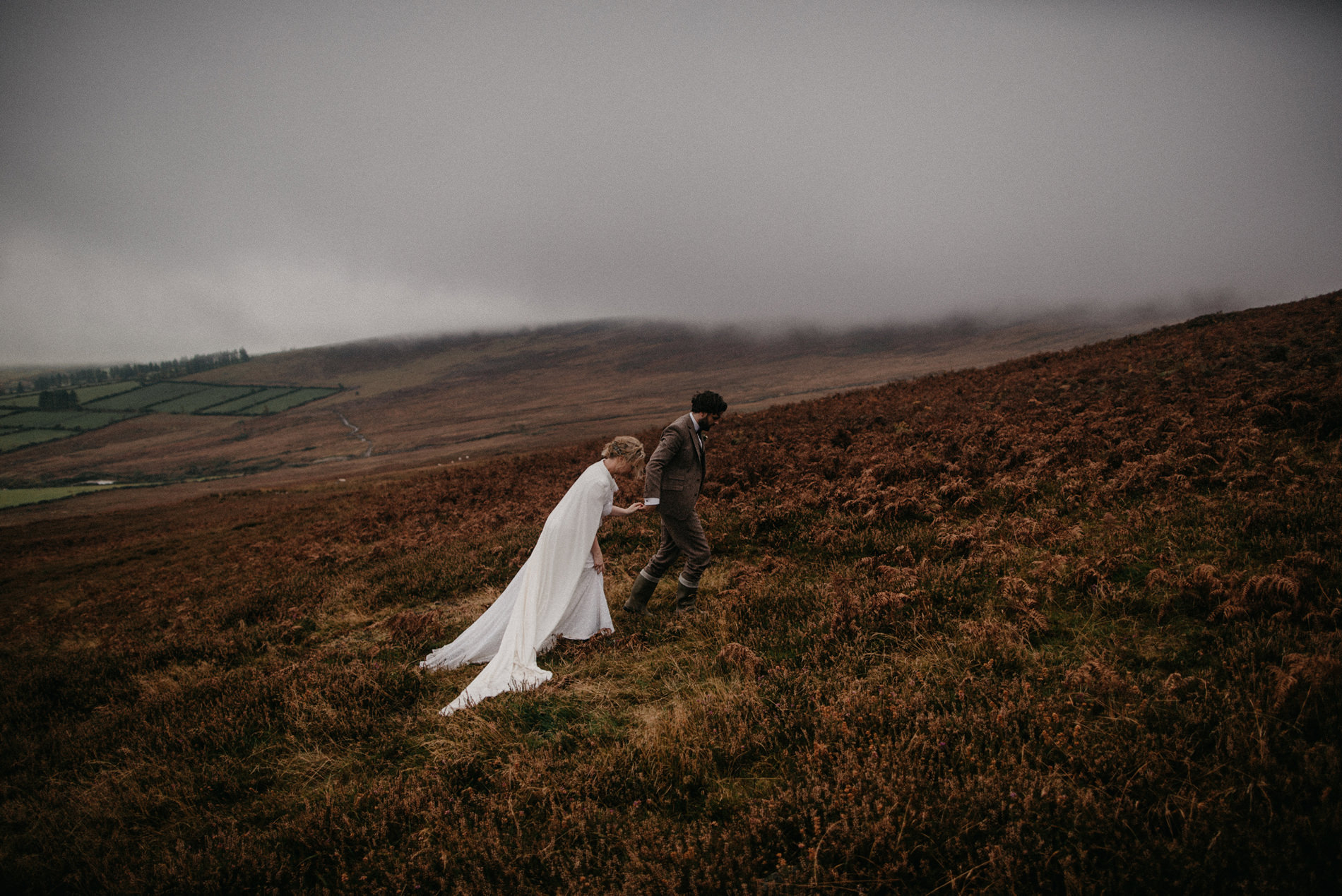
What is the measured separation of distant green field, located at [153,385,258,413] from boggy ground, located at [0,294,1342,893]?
199 m

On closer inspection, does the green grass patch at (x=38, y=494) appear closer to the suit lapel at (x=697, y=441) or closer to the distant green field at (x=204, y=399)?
the distant green field at (x=204, y=399)

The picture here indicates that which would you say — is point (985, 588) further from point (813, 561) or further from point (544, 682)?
point (544, 682)

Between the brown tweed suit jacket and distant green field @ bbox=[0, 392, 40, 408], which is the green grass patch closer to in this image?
the brown tweed suit jacket

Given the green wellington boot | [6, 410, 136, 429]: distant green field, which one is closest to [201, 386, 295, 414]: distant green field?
[6, 410, 136, 429]: distant green field

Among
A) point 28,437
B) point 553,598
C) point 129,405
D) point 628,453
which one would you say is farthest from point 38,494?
point 129,405

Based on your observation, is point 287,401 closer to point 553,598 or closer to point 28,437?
point 28,437

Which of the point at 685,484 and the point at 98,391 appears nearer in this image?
the point at 685,484

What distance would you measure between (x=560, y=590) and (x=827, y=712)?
3.57 m

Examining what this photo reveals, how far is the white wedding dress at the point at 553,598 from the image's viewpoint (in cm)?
622

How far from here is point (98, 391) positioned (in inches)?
7328

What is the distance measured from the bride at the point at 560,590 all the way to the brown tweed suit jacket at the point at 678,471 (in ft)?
0.96

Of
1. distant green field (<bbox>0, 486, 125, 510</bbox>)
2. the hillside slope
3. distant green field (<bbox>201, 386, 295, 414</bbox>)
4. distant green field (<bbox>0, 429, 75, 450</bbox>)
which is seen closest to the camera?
distant green field (<bbox>0, 486, 125, 510</bbox>)

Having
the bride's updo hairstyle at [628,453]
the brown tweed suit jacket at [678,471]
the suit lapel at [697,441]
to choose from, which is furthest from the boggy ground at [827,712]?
the bride's updo hairstyle at [628,453]

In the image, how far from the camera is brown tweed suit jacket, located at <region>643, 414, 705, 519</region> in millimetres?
6520
